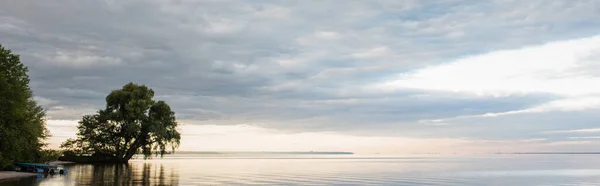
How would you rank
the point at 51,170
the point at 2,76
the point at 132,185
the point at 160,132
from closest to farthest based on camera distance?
the point at 132,185
the point at 2,76
the point at 51,170
the point at 160,132

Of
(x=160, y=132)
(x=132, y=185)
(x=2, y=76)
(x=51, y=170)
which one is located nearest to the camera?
(x=132, y=185)

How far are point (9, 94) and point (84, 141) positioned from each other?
4997 centimetres

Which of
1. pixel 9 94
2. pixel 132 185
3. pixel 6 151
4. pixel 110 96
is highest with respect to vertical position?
pixel 110 96

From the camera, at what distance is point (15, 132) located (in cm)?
5162

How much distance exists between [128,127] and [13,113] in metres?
42.8

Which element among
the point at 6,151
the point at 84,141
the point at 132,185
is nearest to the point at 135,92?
the point at 84,141

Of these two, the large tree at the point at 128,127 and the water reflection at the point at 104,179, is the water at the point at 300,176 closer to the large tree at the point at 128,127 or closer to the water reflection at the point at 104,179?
the water reflection at the point at 104,179

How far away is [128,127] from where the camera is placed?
93.6 metres

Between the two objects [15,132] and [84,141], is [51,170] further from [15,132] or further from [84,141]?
[84,141]

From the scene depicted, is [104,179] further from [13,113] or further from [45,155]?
[45,155]

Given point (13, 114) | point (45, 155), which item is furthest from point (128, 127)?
point (13, 114)

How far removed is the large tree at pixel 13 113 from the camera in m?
50.8

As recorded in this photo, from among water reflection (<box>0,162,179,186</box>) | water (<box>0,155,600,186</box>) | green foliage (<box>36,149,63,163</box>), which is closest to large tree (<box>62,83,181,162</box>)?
water (<box>0,155,600,186</box>)

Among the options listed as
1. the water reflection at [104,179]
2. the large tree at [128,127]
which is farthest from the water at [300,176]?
the large tree at [128,127]
